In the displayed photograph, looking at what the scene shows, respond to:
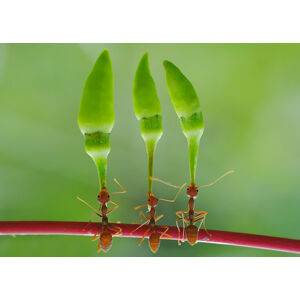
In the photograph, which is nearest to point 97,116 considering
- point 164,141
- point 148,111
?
point 148,111

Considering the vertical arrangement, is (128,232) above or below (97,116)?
below

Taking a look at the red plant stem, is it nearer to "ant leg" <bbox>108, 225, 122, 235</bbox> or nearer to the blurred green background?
"ant leg" <bbox>108, 225, 122, 235</bbox>

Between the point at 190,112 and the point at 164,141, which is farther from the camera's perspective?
the point at 164,141

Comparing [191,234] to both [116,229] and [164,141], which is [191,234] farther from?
[164,141]

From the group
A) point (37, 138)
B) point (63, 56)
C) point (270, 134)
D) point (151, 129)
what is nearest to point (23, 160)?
point (37, 138)

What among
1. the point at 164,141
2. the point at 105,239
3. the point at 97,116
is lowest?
the point at 105,239

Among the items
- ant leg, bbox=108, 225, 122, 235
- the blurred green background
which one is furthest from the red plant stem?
the blurred green background
